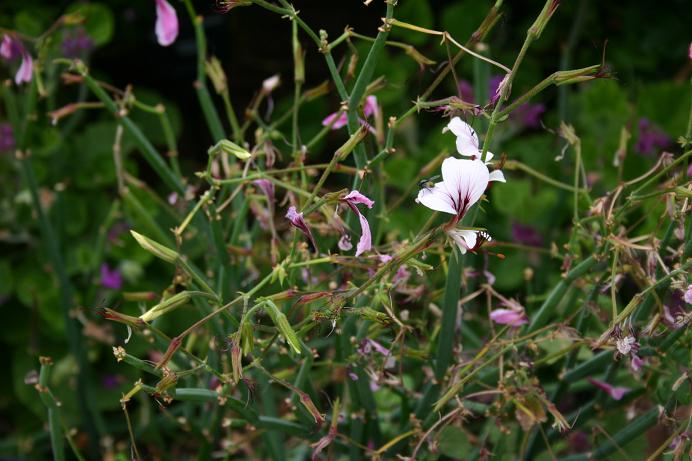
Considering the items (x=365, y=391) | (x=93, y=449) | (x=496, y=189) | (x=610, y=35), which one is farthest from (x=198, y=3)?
(x=365, y=391)

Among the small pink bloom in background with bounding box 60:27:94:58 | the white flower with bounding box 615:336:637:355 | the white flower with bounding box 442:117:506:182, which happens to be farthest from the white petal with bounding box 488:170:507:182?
the small pink bloom in background with bounding box 60:27:94:58

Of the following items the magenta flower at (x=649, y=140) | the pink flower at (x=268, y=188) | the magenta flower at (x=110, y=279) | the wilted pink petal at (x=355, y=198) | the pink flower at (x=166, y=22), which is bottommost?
the magenta flower at (x=110, y=279)

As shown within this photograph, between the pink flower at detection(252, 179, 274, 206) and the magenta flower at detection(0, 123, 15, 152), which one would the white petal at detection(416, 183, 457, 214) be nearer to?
the pink flower at detection(252, 179, 274, 206)

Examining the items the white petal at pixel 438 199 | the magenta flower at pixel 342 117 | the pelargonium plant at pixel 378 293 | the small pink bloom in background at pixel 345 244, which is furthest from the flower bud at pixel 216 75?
the white petal at pixel 438 199

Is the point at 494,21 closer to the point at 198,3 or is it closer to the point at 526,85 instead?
the point at 526,85

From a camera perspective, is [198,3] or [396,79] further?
[198,3]

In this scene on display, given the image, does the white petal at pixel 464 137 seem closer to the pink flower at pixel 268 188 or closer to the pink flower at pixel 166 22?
the pink flower at pixel 268 188
